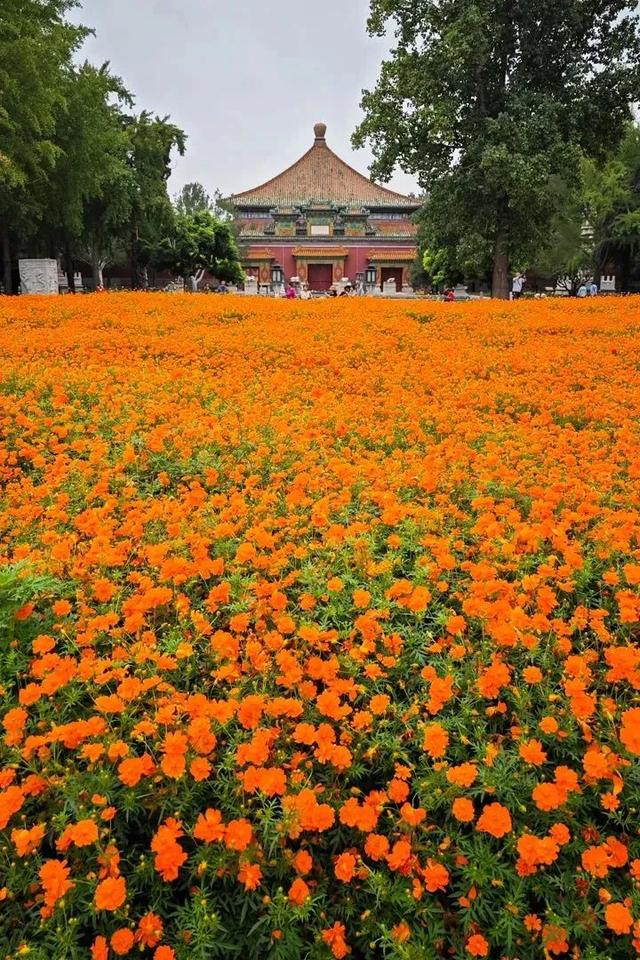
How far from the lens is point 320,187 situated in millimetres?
44969

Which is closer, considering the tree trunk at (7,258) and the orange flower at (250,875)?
the orange flower at (250,875)

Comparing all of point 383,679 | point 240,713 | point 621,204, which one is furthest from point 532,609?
point 621,204

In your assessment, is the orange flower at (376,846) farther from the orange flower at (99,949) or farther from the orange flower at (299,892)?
the orange flower at (99,949)

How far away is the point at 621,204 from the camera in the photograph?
85.4 feet

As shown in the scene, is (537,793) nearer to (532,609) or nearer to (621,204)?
(532,609)

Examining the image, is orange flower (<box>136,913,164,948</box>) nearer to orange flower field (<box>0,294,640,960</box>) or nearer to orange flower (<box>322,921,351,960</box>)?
orange flower field (<box>0,294,640,960</box>)

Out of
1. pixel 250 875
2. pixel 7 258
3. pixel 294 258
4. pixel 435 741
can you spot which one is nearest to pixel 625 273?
pixel 294 258

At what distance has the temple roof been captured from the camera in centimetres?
4328

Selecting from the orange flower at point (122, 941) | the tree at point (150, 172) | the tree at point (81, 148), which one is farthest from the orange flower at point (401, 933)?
the tree at point (150, 172)

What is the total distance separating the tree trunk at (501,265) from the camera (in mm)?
16906

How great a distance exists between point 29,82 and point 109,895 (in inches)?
628

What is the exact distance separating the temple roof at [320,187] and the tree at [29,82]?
2763cm

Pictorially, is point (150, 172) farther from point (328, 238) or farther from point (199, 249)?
point (328, 238)

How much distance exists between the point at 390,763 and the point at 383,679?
0.31 meters
